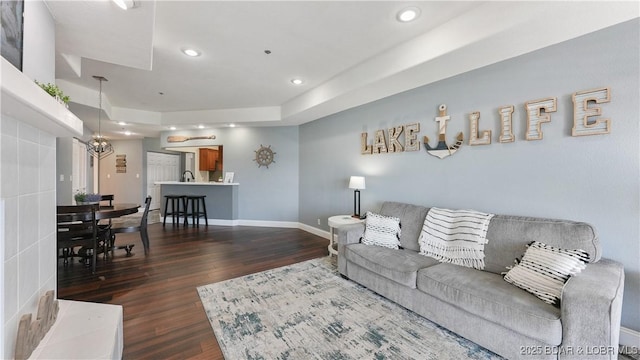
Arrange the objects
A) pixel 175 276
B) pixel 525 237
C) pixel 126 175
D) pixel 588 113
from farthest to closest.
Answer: pixel 126 175
pixel 175 276
pixel 525 237
pixel 588 113

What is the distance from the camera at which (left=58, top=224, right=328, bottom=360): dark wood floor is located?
1.92 m

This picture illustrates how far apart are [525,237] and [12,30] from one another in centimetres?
345

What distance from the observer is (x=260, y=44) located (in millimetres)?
2766

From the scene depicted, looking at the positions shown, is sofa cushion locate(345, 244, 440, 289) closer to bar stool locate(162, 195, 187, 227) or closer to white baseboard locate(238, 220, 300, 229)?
white baseboard locate(238, 220, 300, 229)

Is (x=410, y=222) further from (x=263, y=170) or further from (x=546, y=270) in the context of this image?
(x=263, y=170)

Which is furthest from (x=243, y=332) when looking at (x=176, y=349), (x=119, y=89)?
(x=119, y=89)

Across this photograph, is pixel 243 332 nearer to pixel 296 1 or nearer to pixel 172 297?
pixel 172 297

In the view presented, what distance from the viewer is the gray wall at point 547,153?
1.85 meters

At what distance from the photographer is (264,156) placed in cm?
598

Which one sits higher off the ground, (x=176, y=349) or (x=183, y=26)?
(x=183, y=26)

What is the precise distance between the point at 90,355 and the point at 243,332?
989 mm

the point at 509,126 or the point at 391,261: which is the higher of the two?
the point at 509,126

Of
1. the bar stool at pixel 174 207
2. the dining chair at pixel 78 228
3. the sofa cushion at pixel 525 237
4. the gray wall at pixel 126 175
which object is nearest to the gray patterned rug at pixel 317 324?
the sofa cushion at pixel 525 237

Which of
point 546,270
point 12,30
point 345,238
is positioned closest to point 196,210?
point 345,238
